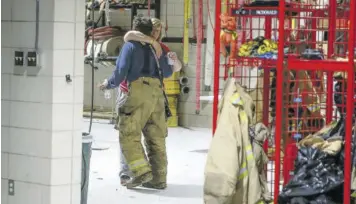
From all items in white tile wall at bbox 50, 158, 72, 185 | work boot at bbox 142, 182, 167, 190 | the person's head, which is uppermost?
the person's head

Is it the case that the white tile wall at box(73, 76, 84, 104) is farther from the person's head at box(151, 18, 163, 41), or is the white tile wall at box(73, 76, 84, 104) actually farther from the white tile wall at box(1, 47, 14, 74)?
the person's head at box(151, 18, 163, 41)

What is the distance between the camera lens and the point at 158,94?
692cm

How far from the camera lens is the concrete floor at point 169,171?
6715 millimetres

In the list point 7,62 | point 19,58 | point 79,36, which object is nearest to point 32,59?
point 19,58

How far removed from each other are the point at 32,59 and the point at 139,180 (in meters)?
2.04

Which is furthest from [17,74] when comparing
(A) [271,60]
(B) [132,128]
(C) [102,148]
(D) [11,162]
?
(C) [102,148]

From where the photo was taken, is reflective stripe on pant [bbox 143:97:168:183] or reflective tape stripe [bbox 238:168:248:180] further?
reflective stripe on pant [bbox 143:97:168:183]

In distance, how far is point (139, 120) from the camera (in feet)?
22.3

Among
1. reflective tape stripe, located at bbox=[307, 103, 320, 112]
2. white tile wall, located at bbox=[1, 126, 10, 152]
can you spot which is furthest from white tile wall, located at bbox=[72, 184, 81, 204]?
reflective tape stripe, located at bbox=[307, 103, 320, 112]

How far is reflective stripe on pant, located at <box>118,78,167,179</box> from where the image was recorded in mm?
6762

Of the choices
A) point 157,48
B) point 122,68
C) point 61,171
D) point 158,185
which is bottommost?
point 158,185

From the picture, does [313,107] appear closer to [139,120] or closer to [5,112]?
[139,120]

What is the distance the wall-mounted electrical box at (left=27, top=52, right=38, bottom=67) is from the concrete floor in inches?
64.4

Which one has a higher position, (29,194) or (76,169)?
(76,169)
